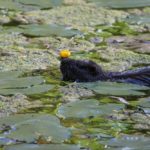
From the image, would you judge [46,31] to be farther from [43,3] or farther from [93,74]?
[93,74]

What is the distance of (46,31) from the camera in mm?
7102

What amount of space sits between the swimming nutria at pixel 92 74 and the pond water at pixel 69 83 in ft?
0.26

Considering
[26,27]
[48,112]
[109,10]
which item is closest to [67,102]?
[48,112]

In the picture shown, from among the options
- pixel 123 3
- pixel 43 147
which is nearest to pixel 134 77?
pixel 43 147

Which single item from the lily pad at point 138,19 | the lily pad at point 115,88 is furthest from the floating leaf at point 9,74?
the lily pad at point 138,19

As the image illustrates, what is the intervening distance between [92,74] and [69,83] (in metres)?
0.20

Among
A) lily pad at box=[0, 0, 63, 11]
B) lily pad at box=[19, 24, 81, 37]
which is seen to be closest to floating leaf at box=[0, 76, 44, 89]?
lily pad at box=[19, 24, 81, 37]

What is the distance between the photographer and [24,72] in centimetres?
579

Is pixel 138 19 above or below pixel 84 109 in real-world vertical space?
above

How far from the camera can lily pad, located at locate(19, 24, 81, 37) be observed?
7.02 m

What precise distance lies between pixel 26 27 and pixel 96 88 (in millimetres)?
2082

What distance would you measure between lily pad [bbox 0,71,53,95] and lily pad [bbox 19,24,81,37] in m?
1.40

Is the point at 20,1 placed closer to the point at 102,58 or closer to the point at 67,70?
the point at 102,58

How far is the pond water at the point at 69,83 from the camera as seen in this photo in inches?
171
